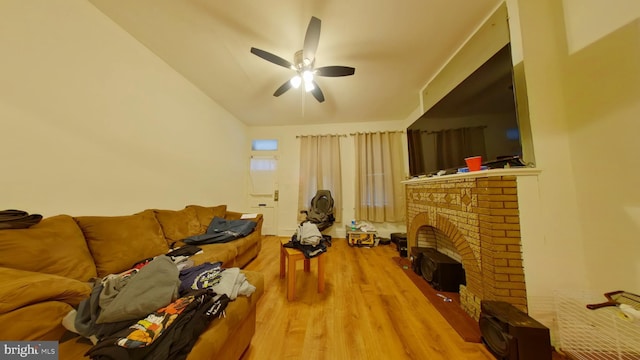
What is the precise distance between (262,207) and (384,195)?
2.75 meters

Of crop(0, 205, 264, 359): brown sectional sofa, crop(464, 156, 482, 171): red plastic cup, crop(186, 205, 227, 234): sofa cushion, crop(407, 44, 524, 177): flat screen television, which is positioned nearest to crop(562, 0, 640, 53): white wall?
crop(407, 44, 524, 177): flat screen television

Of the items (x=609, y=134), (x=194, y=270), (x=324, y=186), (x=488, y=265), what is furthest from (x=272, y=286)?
(x=609, y=134)

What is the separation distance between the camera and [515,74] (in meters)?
1.48

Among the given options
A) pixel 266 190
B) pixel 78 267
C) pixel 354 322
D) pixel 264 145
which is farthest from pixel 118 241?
pixel 264 145

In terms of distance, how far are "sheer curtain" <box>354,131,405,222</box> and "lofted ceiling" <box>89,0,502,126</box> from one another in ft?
3.71

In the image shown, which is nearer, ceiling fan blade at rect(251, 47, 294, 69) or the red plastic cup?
the red plastic cup

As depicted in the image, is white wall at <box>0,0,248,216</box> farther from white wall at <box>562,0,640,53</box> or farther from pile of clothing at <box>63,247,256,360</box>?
white wall at <box>562,0,640,53</box>

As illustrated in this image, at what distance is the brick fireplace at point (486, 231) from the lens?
1318 mm

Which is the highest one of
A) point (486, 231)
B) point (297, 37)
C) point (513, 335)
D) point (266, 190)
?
point (297, 37)

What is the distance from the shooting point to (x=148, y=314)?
834mm

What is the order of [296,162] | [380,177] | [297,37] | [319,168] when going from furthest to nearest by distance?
[296,162] → [319,168] → [380,177] → [297,37]

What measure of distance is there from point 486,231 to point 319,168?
307cm

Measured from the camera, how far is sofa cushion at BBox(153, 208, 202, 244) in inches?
82.8

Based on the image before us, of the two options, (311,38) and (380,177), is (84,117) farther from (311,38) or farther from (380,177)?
(380,177)
